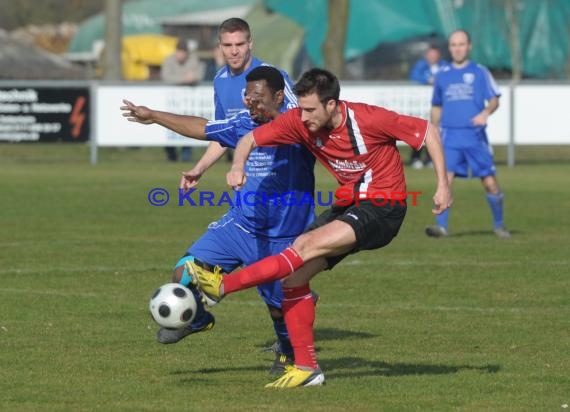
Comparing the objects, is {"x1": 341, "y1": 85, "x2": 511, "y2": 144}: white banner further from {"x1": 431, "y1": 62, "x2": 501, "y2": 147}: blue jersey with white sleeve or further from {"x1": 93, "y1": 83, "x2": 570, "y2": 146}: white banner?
{"x1": 431, "y1": 62, "x2": 501, "y2": 147}: blue jersey with white sleeve

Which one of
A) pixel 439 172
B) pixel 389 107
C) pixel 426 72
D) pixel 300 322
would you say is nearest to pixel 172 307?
pixel 300 322

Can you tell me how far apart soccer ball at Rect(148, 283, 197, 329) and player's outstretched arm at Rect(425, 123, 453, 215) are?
1469 millimetres

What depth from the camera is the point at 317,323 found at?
10125 millimetres

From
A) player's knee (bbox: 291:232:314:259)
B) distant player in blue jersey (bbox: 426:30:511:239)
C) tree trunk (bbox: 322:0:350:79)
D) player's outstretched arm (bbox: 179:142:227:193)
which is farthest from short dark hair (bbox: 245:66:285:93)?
tree trunk (bbox: 322:0:350:79)

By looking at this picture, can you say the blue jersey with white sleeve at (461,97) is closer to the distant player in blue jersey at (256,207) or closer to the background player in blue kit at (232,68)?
the background player in blue kit at (232,68)

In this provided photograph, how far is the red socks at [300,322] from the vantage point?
7754mm

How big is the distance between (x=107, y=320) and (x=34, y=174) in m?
14.9

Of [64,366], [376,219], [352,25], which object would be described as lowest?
[64,366]

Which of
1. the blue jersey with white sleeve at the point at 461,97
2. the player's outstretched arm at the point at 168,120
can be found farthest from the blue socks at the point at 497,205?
the player's outstretched arm at the point at 168,120

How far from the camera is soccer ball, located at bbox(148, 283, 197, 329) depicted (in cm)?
755

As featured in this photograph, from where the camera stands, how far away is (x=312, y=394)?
24.6 ft

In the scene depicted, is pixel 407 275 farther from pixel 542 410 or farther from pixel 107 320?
pixel 542 410

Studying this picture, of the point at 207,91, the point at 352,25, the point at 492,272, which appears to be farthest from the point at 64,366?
the point at 352,25

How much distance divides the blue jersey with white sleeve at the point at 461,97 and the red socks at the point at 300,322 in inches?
327
